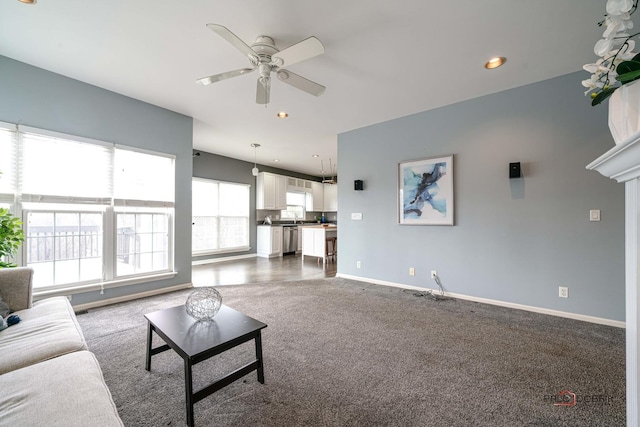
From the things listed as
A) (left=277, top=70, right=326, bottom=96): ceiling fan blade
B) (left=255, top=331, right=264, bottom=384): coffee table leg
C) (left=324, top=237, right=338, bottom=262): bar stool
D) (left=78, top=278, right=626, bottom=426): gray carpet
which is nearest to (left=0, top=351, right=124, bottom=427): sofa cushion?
(left=78, top=278, right=626, bottom=426): gray carpet

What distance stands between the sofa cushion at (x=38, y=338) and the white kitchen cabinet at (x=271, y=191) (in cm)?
536

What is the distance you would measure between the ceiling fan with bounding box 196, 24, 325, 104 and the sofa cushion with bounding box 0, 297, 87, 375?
206 centimetres

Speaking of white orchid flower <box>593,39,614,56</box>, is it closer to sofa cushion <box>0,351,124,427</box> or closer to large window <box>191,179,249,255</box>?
sofa cushion <box>0,351,124,427</box>

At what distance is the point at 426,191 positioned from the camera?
3.59 m

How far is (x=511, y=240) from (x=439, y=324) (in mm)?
1469

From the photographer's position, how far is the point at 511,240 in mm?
2990

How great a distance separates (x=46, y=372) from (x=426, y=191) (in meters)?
3.91

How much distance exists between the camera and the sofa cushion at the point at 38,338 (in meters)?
1.20

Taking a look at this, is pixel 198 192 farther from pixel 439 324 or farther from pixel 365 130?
pixel 439 324

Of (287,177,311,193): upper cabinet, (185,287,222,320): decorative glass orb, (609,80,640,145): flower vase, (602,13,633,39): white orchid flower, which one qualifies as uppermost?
(287,177,311,193): upper cabinet

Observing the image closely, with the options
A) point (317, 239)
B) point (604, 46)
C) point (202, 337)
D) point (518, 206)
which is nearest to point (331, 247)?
point (317, 239)

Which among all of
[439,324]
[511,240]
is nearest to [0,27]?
[439,324]

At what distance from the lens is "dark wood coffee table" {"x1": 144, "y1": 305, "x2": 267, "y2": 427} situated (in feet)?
4.18

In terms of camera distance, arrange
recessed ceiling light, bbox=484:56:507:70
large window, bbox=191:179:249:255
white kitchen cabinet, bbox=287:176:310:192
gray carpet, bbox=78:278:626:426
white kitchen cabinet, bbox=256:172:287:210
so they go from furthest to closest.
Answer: white kitchen cabinet, bbox=287:176:310:192 → white kitchen cabinet, bbox=256:172:287:210 → large window, bbox=191:179:249:255 → recessed ceiling light, bbox=484:56:507:70 → gray carpet, bbox=78:278:626:426
